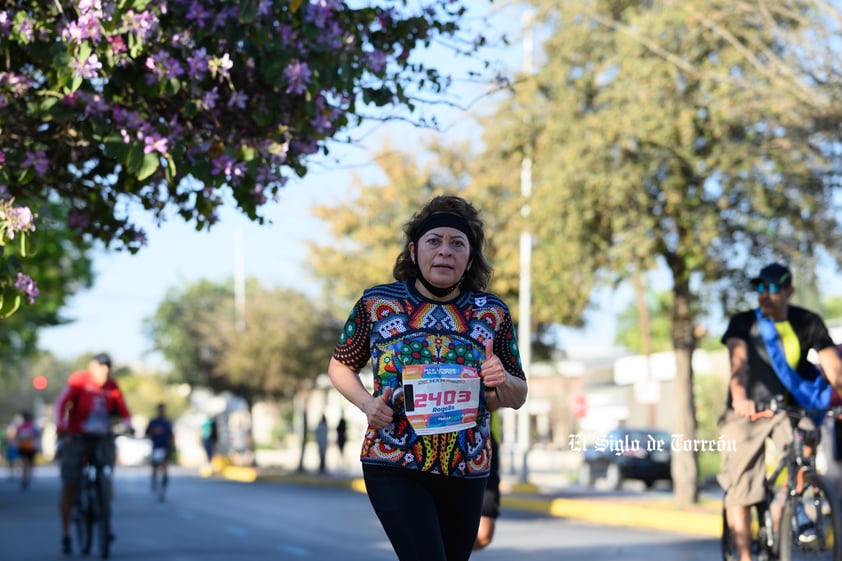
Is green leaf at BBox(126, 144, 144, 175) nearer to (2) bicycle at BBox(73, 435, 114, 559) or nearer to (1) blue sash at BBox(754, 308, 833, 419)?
(1) blue sash at BBox(754, 308, 833, 419)

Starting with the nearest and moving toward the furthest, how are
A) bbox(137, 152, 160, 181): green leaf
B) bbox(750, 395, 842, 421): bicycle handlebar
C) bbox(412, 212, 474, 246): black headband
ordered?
bbox(412, 212, 474, 246): black headband < bbox(137, 152, 160, 181): green leaf < bbox(750, 395, 842, 421): bicycle handlebar

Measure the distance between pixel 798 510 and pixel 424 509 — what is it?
Answer: 3454mm

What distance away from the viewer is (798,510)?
24.9 ft

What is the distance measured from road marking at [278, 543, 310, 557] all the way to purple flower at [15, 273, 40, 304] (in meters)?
6.99

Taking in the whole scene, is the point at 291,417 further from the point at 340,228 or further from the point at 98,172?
the point at 98,172

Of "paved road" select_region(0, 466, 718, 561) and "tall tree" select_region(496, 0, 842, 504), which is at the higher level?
"tall tree" select_region(496, 0, 842, 504)

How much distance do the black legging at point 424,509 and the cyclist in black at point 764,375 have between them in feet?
10.4

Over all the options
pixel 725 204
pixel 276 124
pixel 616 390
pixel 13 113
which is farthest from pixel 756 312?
pixel 616 390

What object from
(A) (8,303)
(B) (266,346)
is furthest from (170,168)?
(B) (266,346)

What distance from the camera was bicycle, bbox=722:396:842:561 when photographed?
744cm

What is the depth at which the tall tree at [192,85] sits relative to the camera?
22.9ft

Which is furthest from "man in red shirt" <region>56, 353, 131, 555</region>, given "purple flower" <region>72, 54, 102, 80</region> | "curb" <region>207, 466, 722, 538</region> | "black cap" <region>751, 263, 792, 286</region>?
"curb" <region>207, 466, 722, 538</region>

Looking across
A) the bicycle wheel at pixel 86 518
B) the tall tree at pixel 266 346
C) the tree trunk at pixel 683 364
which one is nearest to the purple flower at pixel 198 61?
the bicycle wheel at pixel 86 518

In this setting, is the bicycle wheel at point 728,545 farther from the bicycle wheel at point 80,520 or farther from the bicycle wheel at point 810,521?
the bicycle wheel at point 80,520
